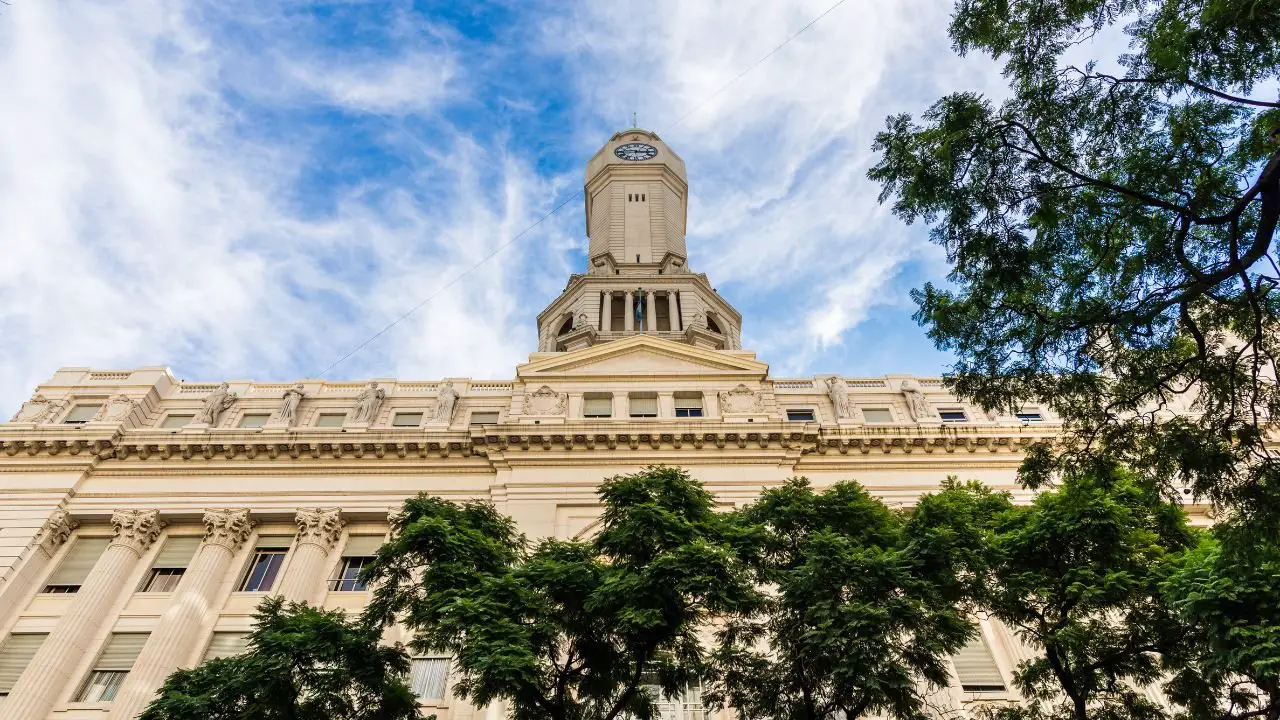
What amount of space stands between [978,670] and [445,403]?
2094 cm

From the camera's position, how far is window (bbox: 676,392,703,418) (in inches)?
1308

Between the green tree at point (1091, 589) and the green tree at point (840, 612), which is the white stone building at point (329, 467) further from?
the green tree at point (840, 612)

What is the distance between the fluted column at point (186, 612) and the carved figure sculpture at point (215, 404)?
486 centimetres

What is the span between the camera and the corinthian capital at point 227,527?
95.7 feet

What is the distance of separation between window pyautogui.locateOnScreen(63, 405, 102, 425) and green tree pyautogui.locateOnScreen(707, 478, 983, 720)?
27784 mm

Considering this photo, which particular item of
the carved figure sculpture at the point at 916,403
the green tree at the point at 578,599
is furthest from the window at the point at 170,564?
the carved figure sculpture at the point at 916,403

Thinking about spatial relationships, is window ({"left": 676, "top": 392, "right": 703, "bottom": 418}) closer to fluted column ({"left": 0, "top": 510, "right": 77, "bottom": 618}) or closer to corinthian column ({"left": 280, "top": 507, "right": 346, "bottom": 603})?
corinthian column ({"left": 280, "top": 507, "right": 346, "bottom": 603})

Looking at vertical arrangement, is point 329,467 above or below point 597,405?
below

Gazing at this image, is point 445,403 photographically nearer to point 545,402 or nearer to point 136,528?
point 545,402

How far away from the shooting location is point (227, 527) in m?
29.3

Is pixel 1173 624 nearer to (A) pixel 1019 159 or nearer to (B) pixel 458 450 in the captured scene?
(A) pixel 1019 159

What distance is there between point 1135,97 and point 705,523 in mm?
10955

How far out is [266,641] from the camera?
659 inches

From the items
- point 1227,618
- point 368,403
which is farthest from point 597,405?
Answer: point 1227,618
